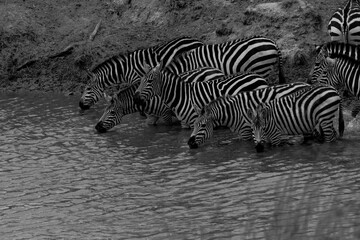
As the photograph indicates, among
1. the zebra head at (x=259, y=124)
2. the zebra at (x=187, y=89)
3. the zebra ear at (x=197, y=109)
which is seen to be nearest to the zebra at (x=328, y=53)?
the zebra at (x=187, y=89)

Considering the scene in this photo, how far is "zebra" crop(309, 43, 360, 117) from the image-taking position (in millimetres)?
13820

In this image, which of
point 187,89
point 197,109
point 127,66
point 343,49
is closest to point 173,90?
point 187,89

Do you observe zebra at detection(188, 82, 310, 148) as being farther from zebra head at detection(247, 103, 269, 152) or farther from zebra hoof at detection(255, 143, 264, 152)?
zebra hoof at detection(255, 143, 264, 152)

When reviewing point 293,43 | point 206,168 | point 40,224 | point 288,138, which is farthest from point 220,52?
point 40,224

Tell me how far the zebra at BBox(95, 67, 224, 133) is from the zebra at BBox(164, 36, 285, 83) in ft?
1.32

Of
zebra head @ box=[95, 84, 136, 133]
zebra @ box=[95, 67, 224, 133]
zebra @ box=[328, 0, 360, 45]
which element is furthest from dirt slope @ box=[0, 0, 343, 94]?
zebra head @ box=[95, 84, 136, 133]

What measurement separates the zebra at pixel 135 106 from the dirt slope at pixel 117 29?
5.10 ft

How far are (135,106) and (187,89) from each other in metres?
1.03

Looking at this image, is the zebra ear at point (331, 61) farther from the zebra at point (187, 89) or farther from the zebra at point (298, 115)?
the zebra at point (298, 115)

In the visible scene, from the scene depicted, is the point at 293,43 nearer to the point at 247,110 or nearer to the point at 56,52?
the point at 247,110

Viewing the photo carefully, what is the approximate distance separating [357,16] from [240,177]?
5.00 meters

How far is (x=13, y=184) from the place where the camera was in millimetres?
12016

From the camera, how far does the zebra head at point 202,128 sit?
13289 mm

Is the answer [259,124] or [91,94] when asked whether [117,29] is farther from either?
[259,124]
